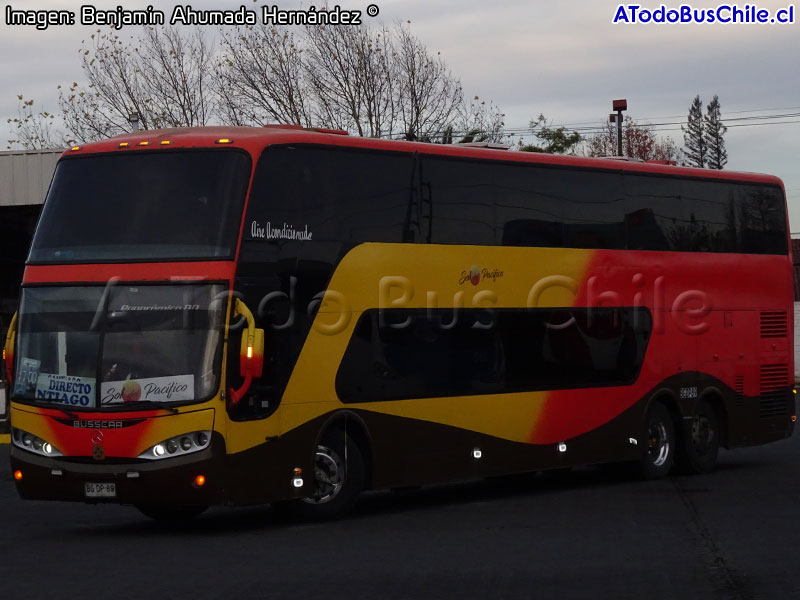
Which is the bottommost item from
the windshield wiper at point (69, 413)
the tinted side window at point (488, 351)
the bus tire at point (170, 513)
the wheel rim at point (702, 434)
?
the bus tire at point (170, 513)

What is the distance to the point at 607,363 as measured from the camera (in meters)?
Answer: 18.8

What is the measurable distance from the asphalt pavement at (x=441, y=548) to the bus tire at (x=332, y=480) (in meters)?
0.20

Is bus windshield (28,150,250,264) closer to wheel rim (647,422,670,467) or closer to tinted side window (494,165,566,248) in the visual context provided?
tinted side window (494,165,566,248)

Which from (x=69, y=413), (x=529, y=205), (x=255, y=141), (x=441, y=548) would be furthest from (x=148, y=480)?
(x=529, y=205)

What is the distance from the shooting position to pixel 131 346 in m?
13.6

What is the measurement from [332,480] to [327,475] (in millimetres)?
80

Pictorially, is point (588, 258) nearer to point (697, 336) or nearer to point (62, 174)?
point (697, 336)

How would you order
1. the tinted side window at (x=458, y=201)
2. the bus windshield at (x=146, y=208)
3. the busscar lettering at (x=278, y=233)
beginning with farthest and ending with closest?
the tinted side window at (x=458, y=201), the busscar lettering at (x=278, y=233), the bus windshield at (x=146, y=208)

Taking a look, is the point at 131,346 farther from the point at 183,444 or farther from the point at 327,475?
the point at 327,475

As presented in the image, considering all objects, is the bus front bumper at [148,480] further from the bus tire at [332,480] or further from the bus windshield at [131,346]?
the bus tire at [332,480]

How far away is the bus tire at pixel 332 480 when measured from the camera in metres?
14.7

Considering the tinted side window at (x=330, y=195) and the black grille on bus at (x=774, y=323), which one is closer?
the tinted side window at (x=330, y=195)

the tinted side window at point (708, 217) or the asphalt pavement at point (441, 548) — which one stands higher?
the tinted side window at point (708, 217)

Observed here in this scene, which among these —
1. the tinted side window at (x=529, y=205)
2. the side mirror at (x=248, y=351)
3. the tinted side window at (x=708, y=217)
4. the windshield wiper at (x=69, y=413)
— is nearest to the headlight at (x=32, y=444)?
the windshield wiper at (x=69, y=413)
